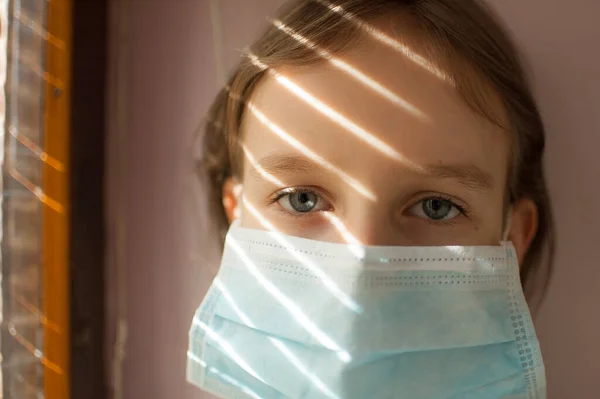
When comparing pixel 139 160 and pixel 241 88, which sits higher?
pixel 241 88

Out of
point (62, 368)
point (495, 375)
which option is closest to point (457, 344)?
point (495, 375)

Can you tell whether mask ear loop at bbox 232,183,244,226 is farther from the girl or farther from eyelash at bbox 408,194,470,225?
eyelash at bbox 408,194,470,225

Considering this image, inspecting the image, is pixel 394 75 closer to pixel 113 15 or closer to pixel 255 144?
pixel 255 144

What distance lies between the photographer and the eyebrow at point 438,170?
0.78 meters

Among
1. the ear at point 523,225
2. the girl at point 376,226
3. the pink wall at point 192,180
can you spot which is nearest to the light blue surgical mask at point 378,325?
the girl at point 376,226

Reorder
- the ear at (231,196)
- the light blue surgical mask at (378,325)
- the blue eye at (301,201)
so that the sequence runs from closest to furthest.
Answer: the light blue surgical mask at (378,325)
the blue eye at (301,201)
the ear at (231,196)

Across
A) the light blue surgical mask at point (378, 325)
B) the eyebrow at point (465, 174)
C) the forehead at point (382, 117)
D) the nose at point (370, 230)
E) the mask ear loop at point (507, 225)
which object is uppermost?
the forehead at point (382, 117)

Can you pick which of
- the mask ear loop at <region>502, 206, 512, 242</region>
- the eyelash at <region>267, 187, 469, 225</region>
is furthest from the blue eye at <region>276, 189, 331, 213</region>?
the mask ear loop at <region>502, 206, 512, 242</region>

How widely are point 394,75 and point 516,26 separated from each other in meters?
0.39

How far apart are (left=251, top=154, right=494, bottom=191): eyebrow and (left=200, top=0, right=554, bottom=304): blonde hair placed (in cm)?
9

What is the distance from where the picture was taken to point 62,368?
1.03 m

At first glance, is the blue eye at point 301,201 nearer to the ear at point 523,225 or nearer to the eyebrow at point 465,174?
the eyebrow at point 465,174

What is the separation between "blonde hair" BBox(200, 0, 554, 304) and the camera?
81cm

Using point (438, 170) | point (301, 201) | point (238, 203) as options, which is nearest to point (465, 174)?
point (438, 170)
